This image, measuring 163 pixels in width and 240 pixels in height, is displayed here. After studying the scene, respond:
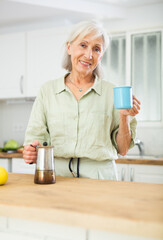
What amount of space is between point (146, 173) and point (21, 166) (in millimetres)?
1307

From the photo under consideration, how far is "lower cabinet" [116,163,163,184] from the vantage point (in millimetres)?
2631

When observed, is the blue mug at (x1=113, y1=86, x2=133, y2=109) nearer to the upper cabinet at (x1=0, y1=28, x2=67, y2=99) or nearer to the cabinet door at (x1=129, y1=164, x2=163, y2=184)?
the cabinet door at (x1=129, y1=164, x2=163, y2=184)

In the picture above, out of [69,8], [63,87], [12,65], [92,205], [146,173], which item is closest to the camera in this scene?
[92,205]

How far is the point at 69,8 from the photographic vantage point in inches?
128

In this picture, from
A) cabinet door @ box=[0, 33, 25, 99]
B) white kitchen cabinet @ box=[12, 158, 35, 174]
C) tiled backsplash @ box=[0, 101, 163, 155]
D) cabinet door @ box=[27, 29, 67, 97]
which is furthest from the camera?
tiled backsplash @ box=[0, 101, 163, 155]

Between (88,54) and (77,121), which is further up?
(88,54)

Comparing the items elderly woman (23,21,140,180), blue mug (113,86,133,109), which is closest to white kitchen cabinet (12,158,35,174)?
elderly woman (23,21,140,180)

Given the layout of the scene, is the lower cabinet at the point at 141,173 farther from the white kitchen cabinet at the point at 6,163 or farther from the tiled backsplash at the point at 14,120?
the tiled backsplash at the point at 14,120

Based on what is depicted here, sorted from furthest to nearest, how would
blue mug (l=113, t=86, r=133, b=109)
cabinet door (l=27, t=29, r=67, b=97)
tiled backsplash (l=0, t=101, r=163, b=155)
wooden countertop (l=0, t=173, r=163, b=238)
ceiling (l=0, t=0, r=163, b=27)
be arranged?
1. tiled backsplash (l=0, t=101, r=163, b=155)
2. cabinet door (l=27, t=29, r=67, b=97)
3. ceiling (l=0, t=0, r=163, b=27)
4. blue mug (l=113, t=86, r=133, b=109)
5. wooden countertop (l=0, t=173, r=163, b=238)

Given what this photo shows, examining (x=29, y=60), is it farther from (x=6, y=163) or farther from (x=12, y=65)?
(x=6, y=163)

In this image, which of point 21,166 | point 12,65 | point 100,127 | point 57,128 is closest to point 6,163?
point 21,166

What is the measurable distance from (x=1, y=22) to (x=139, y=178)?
2658mm

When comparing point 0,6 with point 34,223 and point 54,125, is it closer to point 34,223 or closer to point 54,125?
point 54,125

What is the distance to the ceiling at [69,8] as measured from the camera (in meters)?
3.21
